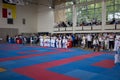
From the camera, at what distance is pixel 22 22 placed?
91.8 feet

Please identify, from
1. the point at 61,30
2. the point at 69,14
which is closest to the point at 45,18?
the point at 61,30

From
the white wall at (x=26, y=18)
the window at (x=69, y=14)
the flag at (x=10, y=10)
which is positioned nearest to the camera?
the window at (x=69, y=14)

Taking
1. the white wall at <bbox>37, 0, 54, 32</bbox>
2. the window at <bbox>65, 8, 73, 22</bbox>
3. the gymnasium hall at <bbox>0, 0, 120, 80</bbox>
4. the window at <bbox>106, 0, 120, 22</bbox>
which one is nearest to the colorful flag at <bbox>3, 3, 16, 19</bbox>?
the gymnasium hall at <bbox>0, 0, 120, 80</bbox>

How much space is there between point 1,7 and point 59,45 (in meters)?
13.9

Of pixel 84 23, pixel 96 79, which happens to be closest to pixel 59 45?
pixel 84 23

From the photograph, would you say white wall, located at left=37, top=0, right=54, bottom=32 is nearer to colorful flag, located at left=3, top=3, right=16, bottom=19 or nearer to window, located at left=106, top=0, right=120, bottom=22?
colorful flag, located at left=3, top=3, right=16, bottom=19

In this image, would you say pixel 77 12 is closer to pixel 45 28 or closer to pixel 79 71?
pixel 45 28

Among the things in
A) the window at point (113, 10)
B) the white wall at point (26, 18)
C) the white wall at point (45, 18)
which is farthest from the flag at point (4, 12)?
the window at point (113, 10)

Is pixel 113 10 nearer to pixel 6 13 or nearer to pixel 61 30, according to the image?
pixel 61 30

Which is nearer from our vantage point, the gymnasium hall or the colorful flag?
the gymnasium hall

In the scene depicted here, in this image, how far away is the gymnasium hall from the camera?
36.9 feet

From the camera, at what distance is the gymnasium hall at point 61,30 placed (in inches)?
443

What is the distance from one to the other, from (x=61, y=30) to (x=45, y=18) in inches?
208

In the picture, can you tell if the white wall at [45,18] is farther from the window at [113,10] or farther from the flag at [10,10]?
the window at [113,10]
